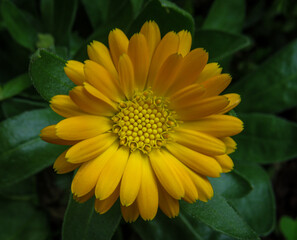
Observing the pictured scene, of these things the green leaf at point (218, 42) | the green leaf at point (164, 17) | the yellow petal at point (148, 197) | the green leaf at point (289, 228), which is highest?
the green leaf at point (164, 17)

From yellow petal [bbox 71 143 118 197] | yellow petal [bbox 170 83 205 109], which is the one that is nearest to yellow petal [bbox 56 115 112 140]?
A: yellow petal [bbox 71 143 118 197]

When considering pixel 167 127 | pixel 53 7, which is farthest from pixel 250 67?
pixel 53 7

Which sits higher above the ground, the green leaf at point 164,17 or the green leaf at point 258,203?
the green leaf at point 164,17

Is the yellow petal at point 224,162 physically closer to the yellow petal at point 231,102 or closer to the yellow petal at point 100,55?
the yellow petal at point 231,102

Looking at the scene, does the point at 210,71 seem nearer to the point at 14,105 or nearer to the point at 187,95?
the point at 187,95

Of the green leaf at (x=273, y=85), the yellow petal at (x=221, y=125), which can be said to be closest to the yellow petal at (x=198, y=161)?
the yellow petal at (x=221, y=125)

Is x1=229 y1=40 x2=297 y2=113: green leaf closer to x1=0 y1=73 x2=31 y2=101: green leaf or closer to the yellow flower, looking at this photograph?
the yellow flower

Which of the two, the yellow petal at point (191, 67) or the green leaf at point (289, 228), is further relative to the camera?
the green leaf at point (289, 228)

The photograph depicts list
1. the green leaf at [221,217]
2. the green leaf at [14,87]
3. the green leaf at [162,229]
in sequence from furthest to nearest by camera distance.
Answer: the green leaf at [162,229] → the green leaf at [14,87] → the green leaf at [221,217]
